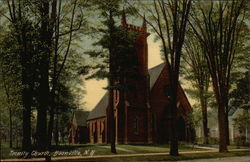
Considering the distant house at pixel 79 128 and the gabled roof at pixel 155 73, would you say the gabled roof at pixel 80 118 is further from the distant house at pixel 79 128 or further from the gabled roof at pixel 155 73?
the gabled roof at pixel 155 73

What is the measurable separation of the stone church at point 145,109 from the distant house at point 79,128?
12084 mm

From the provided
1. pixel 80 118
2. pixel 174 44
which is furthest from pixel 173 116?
pixel 80 118

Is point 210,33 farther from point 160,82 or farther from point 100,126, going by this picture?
point 100,126

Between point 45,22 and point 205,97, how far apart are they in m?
22.4

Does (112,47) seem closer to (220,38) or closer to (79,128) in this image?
(220,38)

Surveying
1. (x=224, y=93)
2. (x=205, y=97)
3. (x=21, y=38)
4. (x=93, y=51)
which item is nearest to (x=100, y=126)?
(x=205, y=97)

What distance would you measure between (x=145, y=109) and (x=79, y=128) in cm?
2118

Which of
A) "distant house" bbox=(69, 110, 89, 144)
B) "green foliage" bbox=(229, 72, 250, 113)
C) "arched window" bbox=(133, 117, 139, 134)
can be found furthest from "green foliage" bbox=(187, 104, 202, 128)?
"distant house" bbox=(69, 110, 89, 144)

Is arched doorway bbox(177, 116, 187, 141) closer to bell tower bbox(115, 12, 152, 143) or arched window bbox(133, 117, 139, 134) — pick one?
bell tower bbox(115, 12, 152, 143)

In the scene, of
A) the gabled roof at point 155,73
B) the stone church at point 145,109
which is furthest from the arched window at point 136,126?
the gabled roof at point 155,73

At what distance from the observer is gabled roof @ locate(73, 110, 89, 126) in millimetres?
57719

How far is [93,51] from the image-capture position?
82.7ft

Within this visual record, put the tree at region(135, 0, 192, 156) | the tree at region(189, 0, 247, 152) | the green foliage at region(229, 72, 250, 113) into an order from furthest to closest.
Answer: the green foliage at region(229, 72, 250, 113)
the tree at region(189, 0, 247, 152)
the tree at region(135, 0, 192, 156)

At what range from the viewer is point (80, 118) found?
59156 mm
